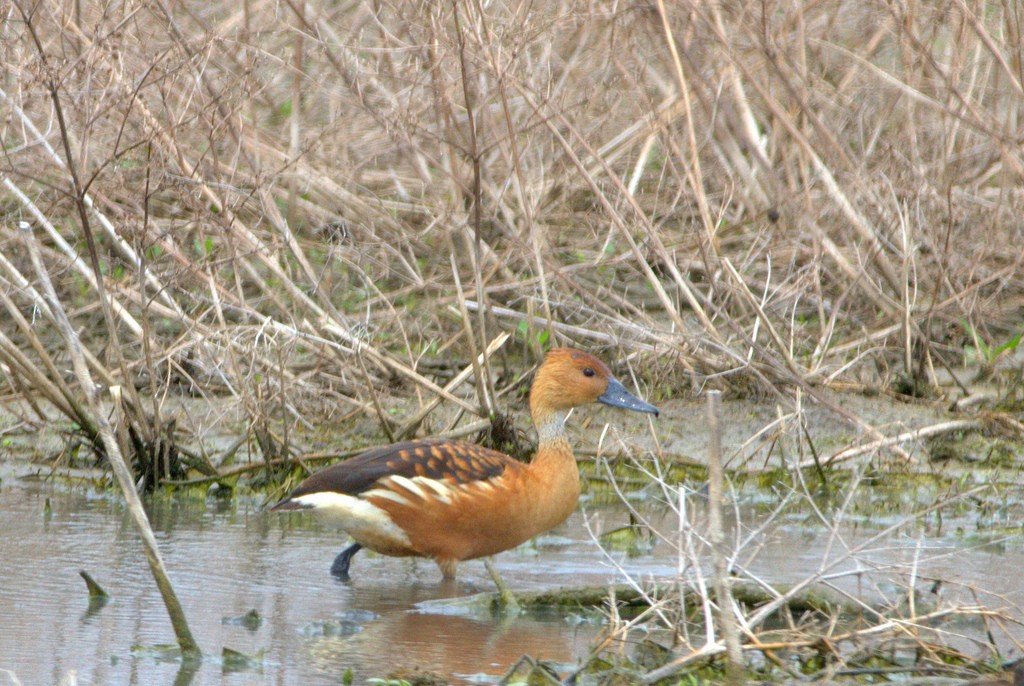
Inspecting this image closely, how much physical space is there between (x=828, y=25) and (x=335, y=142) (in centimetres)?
316

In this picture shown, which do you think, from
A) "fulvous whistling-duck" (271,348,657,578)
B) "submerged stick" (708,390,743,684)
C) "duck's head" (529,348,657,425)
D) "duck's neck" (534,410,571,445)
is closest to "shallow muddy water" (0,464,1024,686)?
"fulvous whistling-duck" (271,348,657,578)

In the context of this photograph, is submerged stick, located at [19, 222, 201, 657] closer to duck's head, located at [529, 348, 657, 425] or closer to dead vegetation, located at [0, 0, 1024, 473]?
dead vegetation, located at [0, 0, 1024, 473]

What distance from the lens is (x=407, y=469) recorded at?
6.05m

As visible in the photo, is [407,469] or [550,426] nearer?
[407,469]

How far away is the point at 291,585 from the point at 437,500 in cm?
70

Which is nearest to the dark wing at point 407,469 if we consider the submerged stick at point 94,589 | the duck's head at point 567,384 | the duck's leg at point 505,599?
the duck's head at point 567,384

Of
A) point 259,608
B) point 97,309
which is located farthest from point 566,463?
point 97,309

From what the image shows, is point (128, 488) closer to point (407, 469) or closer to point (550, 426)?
point (407, 469)

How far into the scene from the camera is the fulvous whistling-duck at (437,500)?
235 inches

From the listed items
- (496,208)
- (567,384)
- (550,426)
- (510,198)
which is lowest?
(550,426)

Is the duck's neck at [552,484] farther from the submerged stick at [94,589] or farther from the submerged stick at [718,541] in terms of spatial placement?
the submerged stick at [718,541]

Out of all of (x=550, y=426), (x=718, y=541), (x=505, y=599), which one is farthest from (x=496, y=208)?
(x=718, y=541)

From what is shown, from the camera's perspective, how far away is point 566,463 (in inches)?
250

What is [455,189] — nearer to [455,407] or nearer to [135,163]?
[455,407]
